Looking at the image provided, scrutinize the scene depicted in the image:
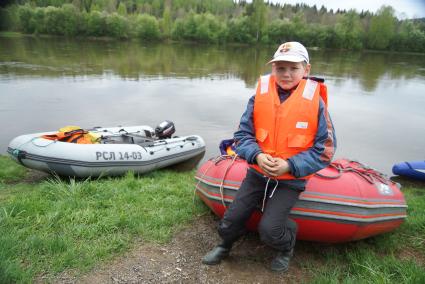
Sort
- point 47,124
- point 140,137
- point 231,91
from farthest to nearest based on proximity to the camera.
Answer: point 231,91, point 47,124, point 140,137

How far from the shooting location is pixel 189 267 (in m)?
2.76

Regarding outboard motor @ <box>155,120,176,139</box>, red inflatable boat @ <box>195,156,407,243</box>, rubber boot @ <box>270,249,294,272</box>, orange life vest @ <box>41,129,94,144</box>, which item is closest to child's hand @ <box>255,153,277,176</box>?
red inflatable boat @ <box>195,156,407,243</box>

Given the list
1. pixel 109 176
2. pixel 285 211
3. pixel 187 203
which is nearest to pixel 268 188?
pixel 285 211

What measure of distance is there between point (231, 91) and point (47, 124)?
766cm

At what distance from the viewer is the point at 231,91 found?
14508 mm

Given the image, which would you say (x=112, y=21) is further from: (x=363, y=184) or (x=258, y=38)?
(x=363, y=184)

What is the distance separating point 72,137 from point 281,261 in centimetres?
428

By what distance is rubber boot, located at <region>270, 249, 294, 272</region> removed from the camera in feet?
9.08

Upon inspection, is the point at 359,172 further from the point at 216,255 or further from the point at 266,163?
the point at 216,255

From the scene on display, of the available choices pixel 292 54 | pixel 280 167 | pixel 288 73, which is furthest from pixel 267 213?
pixel 292 54

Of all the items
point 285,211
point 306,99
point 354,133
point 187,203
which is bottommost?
point 354,133

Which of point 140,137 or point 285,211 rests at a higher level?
point 285,211

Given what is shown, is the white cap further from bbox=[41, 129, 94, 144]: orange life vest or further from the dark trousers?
bbox=[41, 129, 94, 144]: orange life vest

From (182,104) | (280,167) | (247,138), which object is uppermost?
(247,138)
